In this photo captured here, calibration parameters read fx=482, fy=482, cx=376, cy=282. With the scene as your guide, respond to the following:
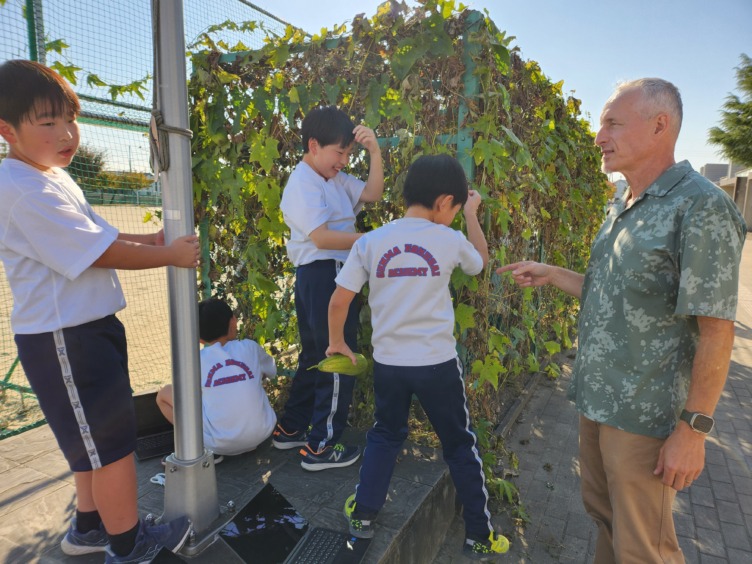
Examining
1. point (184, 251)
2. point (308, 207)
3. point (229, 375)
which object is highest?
point (308, 207)

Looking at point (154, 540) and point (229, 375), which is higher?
point (229, 375)

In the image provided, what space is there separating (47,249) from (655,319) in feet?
6.82

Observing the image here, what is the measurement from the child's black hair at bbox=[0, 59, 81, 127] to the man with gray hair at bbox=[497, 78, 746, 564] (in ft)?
6.46

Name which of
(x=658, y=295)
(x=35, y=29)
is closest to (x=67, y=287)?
(x=658, y=295)

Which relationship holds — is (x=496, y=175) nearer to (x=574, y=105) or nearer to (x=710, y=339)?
(x=710, y=339)

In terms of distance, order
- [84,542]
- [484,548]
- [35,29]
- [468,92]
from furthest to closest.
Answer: [35,29] < [468,92] < [484,548] < [84,542]

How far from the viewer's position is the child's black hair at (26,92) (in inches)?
62.9

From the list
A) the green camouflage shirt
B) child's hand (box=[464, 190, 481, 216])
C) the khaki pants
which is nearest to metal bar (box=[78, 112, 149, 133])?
child's hand (box=[464, 190, 481, 216])

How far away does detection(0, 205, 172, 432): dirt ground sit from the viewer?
4.09 m

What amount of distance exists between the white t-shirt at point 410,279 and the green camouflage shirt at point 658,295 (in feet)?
1.98

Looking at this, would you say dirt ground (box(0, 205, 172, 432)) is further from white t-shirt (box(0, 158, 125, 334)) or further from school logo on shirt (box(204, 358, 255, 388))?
white t-shirt (box(0, 158, 125, 334))

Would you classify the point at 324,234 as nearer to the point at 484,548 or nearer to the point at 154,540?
the point at 154,540

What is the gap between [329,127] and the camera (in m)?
2.48

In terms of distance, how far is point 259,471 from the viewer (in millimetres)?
2695
